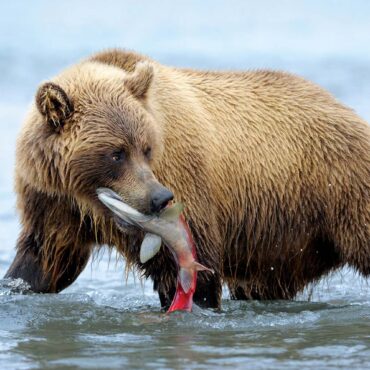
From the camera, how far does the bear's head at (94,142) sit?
28.4 feet

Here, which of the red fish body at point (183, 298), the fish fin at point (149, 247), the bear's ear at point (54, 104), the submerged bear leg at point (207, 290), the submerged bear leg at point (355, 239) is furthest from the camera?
the submerged bear leg at point (355, 239)

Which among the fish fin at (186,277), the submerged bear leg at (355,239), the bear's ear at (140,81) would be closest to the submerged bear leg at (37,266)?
the fish fin at (186,277)

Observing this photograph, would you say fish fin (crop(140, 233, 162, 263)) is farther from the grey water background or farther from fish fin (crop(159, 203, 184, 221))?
the grey water background

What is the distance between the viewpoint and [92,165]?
8.73 meters

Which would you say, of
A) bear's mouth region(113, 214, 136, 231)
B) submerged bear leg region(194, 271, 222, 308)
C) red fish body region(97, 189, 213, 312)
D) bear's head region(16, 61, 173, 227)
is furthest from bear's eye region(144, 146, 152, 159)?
submerged bear leg region(194, 271, 222, 308)

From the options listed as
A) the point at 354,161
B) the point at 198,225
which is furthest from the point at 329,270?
the point at 198,225

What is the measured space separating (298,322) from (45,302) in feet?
6.29

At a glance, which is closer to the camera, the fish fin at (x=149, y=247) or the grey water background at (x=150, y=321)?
the grey water background at (x=150, y=321)

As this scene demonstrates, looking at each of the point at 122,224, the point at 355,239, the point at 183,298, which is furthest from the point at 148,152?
the point at 355,239

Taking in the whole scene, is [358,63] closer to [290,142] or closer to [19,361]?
[290,142]

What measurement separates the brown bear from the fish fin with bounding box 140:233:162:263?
106 millimetres

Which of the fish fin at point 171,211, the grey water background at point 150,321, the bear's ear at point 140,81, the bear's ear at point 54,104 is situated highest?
Result: the bear's ear at point 140,81

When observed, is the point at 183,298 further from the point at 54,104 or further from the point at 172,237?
the point at 54,104

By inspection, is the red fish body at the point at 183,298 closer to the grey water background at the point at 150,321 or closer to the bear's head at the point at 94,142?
the grey water background at the point at 150,321
